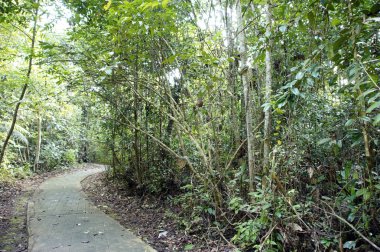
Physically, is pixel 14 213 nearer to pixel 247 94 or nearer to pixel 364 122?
pixel 247 94

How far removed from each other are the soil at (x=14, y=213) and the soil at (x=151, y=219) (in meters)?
1.73

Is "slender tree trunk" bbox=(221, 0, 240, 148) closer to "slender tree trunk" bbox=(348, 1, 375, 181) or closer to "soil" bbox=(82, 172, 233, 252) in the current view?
"soil" bbox=(82, 172, 233, 252)

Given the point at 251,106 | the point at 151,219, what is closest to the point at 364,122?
the point at 251,106

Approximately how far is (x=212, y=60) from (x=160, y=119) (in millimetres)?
3881

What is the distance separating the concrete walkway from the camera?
168 inches

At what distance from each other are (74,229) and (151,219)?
1.52m

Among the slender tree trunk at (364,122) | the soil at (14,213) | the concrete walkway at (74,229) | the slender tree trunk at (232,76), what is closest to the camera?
the slender tree trunk at (364,122)

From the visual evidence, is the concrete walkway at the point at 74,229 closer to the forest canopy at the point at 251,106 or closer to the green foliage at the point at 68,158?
the forest canopy at the point at 251,106

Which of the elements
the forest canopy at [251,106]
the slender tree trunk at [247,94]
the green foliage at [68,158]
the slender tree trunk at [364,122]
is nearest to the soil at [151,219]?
the forest canopy at [251,106]

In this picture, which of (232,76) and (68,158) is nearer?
(232,76)

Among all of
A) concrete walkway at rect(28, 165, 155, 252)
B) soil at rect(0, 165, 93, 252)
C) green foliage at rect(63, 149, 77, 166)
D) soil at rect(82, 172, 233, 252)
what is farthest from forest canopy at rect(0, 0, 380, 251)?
green foliage at rect(63, 149, 77, 166)

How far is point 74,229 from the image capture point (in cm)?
511

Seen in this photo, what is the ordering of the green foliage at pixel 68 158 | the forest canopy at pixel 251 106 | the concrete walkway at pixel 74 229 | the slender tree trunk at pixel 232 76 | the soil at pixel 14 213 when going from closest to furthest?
the forest canopy at pixel 251 106, the concrete walkway at pixel 74 229, the soil at pixel 14 213, the slender tree trunk at pixel 232 76, the green foliage at pixel 68 158

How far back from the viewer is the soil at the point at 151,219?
4.35 m
